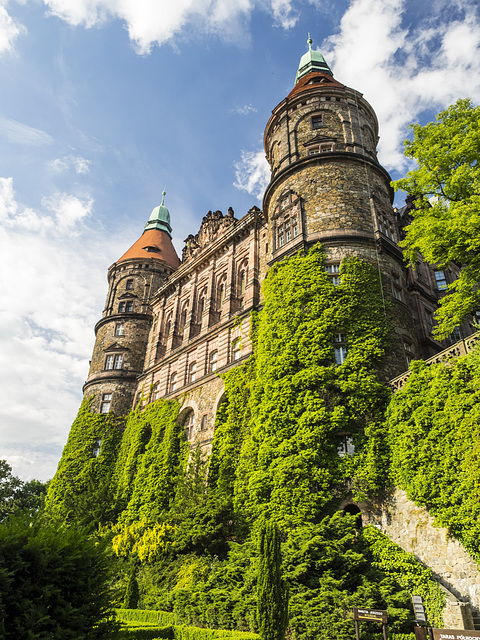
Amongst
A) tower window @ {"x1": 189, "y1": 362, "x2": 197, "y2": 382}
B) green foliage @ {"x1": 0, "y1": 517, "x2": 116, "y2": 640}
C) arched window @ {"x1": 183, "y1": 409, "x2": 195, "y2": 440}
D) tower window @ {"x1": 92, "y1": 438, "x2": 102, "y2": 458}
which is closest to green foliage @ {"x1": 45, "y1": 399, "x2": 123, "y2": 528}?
tower window @ {"x1": 92, "y1": 438, "x2": 102, "y2": 458}

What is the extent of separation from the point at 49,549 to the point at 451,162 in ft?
58.0

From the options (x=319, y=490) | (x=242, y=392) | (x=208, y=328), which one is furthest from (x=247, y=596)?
(x=208, y=328)

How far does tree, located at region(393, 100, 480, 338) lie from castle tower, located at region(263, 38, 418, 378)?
2.98 meters

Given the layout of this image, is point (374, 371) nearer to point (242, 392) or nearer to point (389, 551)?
point (389, 551)

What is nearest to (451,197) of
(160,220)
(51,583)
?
(51,583)

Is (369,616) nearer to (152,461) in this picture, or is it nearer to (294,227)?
(294,227)

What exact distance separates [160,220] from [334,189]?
34.3 metres

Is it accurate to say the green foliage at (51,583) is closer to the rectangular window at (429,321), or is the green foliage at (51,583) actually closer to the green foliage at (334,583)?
the green foliage at (334,583)

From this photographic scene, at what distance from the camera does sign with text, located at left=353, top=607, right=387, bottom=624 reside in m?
10.3

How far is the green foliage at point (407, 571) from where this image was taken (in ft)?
40.1

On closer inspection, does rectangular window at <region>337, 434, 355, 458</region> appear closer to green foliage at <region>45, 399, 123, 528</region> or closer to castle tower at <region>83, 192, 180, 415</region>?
green foliage at <region>45, 399, 123, 528</region>

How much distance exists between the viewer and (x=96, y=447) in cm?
3575

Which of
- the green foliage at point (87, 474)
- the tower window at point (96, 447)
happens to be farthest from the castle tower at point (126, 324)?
the tower window at point (96, 447)

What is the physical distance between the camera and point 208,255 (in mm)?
34719
